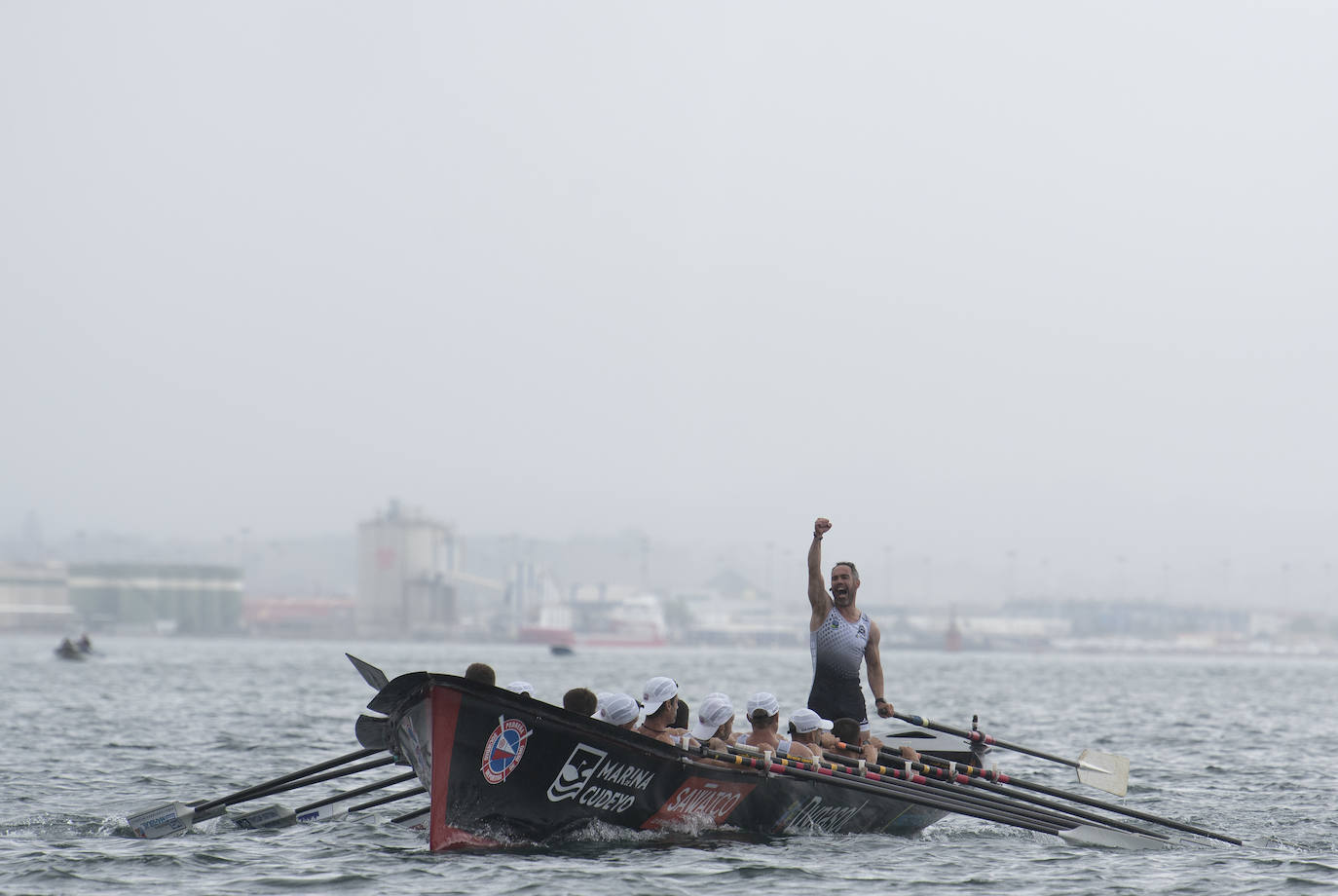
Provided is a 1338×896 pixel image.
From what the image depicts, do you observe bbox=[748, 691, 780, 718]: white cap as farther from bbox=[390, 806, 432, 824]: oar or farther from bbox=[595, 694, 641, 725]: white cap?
bbox=[390, 806, 432, 824]: oar

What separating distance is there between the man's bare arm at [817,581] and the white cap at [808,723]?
800 mm

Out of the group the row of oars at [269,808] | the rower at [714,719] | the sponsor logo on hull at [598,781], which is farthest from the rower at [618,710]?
the row of oars at [269,808]

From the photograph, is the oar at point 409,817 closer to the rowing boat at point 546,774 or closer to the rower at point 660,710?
the rowing boat at point 546,774

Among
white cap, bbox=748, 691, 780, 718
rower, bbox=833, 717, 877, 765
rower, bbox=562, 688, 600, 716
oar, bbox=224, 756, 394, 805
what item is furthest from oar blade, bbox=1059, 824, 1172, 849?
oar, bbox=224, 756, 394, 805

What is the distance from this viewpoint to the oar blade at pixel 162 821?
593 inches

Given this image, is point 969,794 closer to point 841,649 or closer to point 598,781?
point 841,649

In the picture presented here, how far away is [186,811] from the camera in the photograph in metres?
15.2

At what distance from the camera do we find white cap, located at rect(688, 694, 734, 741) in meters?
14.3

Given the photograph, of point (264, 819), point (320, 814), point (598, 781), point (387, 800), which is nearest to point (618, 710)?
point (598, 781)

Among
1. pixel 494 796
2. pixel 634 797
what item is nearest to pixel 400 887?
pixel 494 796

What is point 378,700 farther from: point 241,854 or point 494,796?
point 241,854

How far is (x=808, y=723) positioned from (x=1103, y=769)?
4171 mm

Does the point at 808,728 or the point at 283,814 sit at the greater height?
the point at 808,728

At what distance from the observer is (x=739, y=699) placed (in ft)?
170
